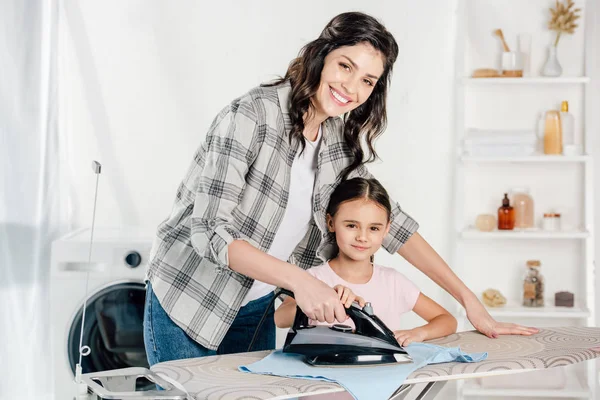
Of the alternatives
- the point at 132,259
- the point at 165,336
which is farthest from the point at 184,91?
the point at 165,336

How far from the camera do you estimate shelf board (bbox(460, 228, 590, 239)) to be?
3.04 m

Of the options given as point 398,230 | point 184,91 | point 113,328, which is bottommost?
point 113,328

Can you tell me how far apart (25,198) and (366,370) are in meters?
1.84

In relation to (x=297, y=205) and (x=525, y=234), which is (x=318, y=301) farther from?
(x=525, y=234)

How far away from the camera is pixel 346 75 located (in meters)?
1.60

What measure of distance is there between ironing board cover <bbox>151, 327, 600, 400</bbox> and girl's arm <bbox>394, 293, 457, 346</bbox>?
3 centimetres

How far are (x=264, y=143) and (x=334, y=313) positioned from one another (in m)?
0.43

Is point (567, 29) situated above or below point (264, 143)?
above

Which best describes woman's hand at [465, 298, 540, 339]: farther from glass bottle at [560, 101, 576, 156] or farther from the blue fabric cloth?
glass bottle at [560, 101, 576, 156]

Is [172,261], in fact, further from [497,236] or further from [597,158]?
[597,158]

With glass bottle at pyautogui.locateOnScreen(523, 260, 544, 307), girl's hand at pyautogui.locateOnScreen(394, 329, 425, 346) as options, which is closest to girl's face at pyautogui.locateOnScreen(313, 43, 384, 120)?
girl's hand at pyautogui.locateOnScreen(394, 329, 425, 346)

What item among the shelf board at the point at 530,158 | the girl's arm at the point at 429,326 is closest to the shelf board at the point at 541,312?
the shelf board at the point at 530,158

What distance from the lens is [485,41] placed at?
10.6 ft

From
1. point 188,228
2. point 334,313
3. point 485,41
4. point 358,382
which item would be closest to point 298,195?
point 188,228
